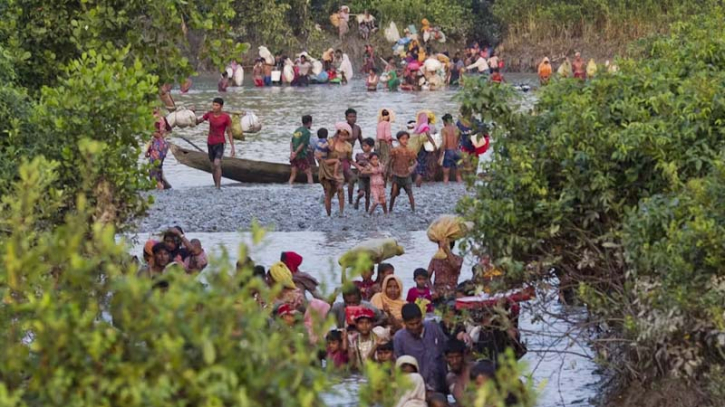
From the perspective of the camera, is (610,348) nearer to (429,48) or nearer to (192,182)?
(192,182)

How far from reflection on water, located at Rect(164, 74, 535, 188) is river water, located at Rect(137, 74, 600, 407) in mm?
22

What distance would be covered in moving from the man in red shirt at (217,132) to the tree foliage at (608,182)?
33.6ft

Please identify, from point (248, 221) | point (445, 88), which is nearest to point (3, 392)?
point (248, 221)

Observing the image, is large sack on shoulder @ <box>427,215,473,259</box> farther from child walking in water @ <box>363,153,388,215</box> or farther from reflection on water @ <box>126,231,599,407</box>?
child walking in water @ <box>363,153,388,215</box>

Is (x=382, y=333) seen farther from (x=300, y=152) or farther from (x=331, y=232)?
(x=300, y=152)

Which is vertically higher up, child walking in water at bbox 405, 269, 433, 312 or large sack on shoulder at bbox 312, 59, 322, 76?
child walking in water at bbox 405, 269, 433, 312

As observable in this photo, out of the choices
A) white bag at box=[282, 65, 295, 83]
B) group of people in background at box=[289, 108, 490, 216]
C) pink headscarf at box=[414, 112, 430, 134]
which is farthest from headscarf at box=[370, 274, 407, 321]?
white bag at box=[282, 65, 295, 83]

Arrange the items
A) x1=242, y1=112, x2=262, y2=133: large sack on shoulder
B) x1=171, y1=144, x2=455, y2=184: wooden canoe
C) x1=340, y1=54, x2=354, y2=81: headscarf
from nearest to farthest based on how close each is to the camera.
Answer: x1=171, y1=144, x2=455, y2=184: wooden canoe
x1=242, y1=112, x2=262, y2=133: large sack on shoulder
x1=340, y1=54, x2=354, y2=81: headscarf

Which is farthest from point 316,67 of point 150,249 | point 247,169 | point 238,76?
point 150,249

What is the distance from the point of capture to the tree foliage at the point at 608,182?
861 centimetres

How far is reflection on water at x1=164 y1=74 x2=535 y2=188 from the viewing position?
2609 centimetres

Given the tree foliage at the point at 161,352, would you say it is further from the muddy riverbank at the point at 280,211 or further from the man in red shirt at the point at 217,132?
the man in red shirt at the point at 217,132

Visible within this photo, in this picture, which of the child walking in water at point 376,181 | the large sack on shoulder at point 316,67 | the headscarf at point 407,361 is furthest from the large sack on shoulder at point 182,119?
the large sack on shoulder at point 316,67

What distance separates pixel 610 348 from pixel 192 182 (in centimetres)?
1313
